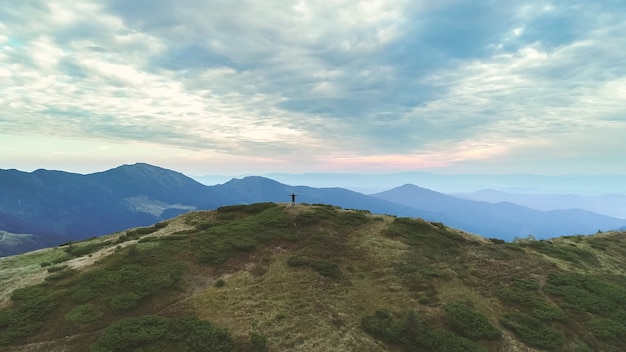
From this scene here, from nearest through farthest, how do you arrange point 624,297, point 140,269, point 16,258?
1. point 140,269
2. point 624,297
3. point 16,258

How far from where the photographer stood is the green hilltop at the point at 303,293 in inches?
1086

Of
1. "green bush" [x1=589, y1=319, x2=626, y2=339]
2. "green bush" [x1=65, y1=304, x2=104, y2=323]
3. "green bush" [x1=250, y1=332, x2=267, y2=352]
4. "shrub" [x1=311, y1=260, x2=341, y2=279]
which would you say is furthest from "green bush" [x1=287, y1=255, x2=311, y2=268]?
"green bush" [x1=589, y1=319, x2=626, y2=339]

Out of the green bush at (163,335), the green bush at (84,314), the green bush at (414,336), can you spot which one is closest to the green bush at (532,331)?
the green bush at (414,336)

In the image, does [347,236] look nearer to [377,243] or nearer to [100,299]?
[377,243]

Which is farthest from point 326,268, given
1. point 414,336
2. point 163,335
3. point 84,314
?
point 84,314

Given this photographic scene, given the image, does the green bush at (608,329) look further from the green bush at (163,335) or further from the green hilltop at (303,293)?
the green bush at (163,335)

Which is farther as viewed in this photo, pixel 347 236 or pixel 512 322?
pixel 347 236

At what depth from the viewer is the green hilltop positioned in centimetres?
2759

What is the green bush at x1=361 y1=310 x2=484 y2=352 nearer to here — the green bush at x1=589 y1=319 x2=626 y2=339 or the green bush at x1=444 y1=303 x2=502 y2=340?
the green bush at x1=444 y1=303 x2=502 y2=340

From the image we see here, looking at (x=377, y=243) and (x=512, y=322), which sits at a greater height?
(x=377, y=243)

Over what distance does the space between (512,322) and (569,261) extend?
26.1 m

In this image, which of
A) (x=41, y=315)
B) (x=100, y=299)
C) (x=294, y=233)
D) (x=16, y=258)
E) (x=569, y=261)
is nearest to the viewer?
(x=41, y=315)

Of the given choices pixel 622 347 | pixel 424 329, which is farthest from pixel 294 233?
pixel 622 347

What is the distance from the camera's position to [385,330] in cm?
2906
